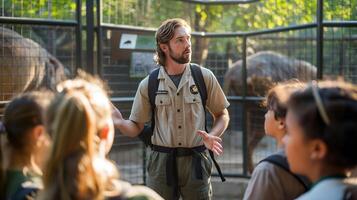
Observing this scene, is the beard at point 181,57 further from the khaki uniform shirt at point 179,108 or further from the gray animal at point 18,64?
the gray animal at point 18,64

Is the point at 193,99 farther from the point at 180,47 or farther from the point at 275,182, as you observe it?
the point at 275,182

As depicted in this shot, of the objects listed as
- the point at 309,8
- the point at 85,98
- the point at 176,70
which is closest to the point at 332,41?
the point at 309,8

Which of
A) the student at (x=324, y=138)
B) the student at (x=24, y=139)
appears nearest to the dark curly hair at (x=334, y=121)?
the student at (x=324, y=138)

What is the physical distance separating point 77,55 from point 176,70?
1766 millimetres

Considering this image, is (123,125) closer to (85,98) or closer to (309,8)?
(85,98)

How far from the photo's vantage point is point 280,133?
2.81m

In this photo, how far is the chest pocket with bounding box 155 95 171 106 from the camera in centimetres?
432

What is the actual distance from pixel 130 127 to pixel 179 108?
0.44m

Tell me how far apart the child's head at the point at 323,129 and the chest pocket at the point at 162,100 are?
7.23 ft

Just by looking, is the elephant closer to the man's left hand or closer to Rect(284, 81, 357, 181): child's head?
the man's left hand

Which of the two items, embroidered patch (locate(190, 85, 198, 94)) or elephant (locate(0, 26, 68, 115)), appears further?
elephant (locate(0, 26, 68, 115))

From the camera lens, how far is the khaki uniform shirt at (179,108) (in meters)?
4.28

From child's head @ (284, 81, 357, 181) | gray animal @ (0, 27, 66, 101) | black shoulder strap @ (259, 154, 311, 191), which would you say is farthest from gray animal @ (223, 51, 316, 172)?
child's head @ (284, 81, 357, 181)

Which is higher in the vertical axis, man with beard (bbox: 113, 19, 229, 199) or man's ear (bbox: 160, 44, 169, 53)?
man's ear (bbox: 160, 44, 169, 53)
